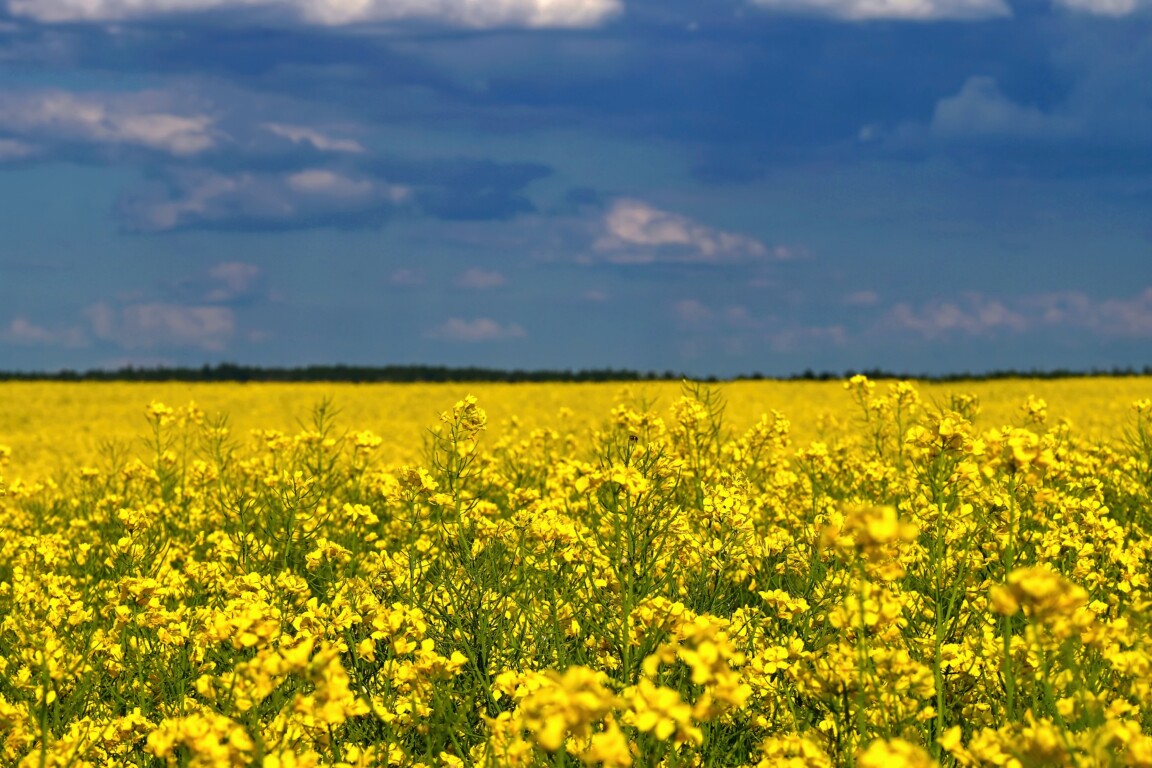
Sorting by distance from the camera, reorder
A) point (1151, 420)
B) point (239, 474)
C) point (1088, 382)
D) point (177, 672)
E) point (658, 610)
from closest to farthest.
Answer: point (658, 610) < point (177, 672) < point (1151, 420) < point (239, 474) < point (1088, 382)

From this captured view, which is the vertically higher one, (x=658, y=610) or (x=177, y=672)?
(x=658, y=610)

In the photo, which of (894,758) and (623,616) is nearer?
(894,758)

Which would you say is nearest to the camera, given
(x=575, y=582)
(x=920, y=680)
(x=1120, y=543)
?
(x=920, y=680)

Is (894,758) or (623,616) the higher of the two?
(894,758)

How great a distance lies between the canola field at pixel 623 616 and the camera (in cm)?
310

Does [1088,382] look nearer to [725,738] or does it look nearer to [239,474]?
[239,474]

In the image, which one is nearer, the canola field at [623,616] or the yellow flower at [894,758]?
the yellow flower at [894,758]

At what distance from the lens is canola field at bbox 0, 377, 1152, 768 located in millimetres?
3096

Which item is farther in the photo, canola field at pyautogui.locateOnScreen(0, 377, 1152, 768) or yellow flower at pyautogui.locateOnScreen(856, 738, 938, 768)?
canola field at pyautogui.locateOnScreen(0, 377, 1152, 768)

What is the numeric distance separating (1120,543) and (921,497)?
1.15m

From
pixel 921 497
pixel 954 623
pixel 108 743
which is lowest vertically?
pixel 108 743

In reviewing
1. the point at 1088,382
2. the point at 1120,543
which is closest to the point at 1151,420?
the point at 1120,543

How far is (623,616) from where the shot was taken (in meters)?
4.67

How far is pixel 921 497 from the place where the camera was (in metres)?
6.64
